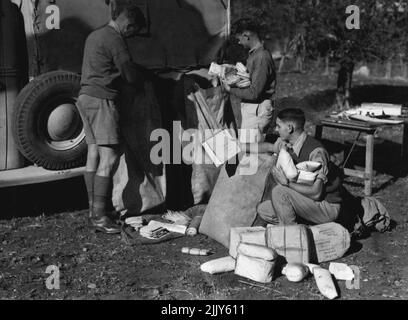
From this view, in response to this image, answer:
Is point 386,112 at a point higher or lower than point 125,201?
higher

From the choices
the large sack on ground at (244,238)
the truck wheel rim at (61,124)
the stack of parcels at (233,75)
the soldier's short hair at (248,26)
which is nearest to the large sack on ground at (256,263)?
the large sack on ground at (244,238)

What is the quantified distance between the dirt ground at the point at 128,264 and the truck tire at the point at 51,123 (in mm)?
718

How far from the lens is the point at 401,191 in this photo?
756 cm

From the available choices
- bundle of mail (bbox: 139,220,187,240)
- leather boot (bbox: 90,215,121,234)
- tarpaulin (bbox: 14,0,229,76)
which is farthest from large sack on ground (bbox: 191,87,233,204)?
leather boot (bbox: 90,215,121,234)

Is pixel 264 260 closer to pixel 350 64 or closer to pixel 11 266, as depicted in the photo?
pixel 11 266

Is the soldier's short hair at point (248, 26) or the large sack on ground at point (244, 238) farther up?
the soldier's short hair at point (248, 26)

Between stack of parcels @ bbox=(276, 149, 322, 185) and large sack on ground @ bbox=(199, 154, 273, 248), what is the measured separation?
2.15ft

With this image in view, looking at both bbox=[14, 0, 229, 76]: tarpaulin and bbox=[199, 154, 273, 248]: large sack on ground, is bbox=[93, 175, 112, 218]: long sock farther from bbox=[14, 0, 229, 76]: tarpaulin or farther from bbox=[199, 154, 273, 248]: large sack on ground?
bbox=[14, 0, 229, 76]: tarpaulin

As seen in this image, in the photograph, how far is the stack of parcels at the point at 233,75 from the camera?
671 centimetres

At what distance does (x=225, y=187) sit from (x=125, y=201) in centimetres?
Answer: 116

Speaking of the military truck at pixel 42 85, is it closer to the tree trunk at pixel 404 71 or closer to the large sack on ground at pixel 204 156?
the large sack on ground at pixel 204 156
